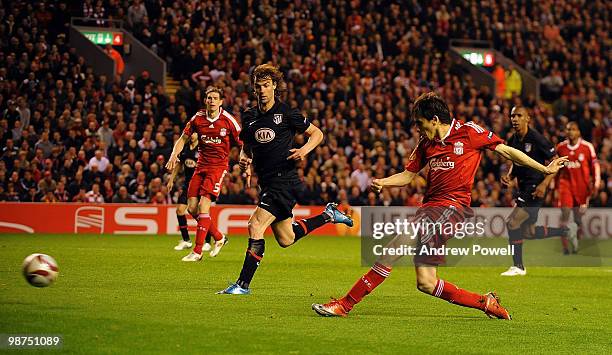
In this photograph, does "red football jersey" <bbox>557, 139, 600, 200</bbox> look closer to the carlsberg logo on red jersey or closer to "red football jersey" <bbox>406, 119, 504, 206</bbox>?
"red football jersey" <bbox>406, 119, 504, 206</bbox>

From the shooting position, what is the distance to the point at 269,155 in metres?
11.5

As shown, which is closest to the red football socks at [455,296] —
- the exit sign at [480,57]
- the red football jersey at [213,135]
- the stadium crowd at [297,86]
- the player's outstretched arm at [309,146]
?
the player's outstretched arm at [309,146]

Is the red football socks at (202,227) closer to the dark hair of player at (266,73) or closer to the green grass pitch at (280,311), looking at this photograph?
the green grass pitch at (280,311)

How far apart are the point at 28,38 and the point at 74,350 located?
64.8 ft

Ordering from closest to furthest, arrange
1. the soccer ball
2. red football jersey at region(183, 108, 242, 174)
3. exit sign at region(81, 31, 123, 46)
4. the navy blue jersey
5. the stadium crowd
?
the soccer ball, the navy blue jersey, red football jersey at region(183, 108, 242, 174), the stadium crowd, exit sign at region(81, 31, 123, 46)

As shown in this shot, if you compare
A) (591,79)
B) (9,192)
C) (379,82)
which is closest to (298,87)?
(379,82)

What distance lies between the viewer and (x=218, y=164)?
16.3m

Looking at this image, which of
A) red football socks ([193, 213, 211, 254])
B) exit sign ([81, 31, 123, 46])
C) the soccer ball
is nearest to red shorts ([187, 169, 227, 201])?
red football socks ([193, 213, 211, 254])

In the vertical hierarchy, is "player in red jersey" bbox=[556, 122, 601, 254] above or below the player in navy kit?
below

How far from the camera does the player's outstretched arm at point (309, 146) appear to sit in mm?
10930

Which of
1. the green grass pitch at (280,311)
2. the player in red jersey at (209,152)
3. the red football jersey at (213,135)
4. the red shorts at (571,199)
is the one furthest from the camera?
the red shorts at (571,199)

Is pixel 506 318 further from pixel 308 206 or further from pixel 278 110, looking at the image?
pixel 308 206

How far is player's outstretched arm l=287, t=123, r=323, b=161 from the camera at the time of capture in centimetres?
1093

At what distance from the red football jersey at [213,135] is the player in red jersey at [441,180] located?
664 cm
